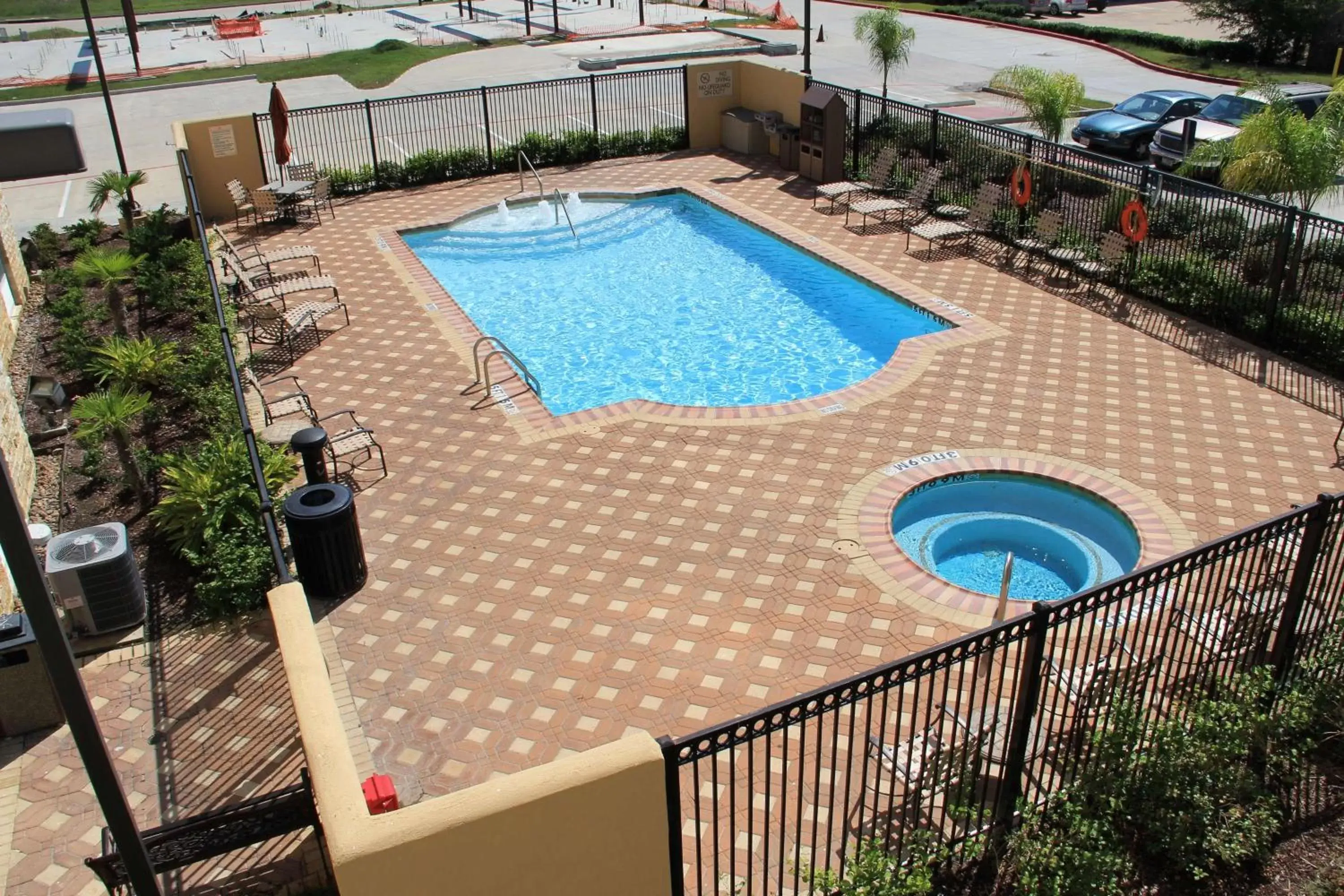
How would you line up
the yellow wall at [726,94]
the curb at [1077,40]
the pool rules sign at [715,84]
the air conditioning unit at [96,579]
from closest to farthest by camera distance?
the air conditioning unit at [96,579] < the yellow wall at [726,94] < the pool rules sign at [715,84] < the curb at [1077,40]

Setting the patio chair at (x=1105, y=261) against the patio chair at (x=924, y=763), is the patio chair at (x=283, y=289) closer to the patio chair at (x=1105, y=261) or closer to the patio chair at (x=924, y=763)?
the patio chair at (x=1105, y=261)

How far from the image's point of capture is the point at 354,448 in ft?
40.7

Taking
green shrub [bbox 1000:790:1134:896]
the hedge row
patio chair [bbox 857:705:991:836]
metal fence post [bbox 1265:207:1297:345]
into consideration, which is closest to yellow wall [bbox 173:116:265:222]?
metal fence post [bbox 1265:207:1297:345]

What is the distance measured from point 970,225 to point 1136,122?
9980 mm

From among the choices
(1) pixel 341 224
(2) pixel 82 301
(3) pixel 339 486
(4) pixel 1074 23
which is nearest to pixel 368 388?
(3) pixel 339 486

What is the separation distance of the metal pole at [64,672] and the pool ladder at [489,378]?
8.84 m

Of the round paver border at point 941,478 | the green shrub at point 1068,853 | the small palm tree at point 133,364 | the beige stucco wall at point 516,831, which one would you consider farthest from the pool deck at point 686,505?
the beige stucco wall at point 516,831

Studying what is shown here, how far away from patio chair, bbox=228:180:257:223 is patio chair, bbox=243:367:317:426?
8159 millimetres

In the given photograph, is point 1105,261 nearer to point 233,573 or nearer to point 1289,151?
point 1289,151

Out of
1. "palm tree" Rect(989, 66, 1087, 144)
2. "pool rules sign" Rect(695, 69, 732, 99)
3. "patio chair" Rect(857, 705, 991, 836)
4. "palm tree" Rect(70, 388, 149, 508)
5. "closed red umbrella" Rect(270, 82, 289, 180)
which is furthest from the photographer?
"pool rules sign" Rect(695, 69, 732, 99)

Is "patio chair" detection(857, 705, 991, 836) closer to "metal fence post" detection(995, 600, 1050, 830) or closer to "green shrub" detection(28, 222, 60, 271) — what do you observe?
"metal fence post" detection(995, 600, 1050, 830)

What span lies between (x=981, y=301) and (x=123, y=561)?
12.3m

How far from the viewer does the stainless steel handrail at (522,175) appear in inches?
888

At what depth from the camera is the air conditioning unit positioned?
390 inches
